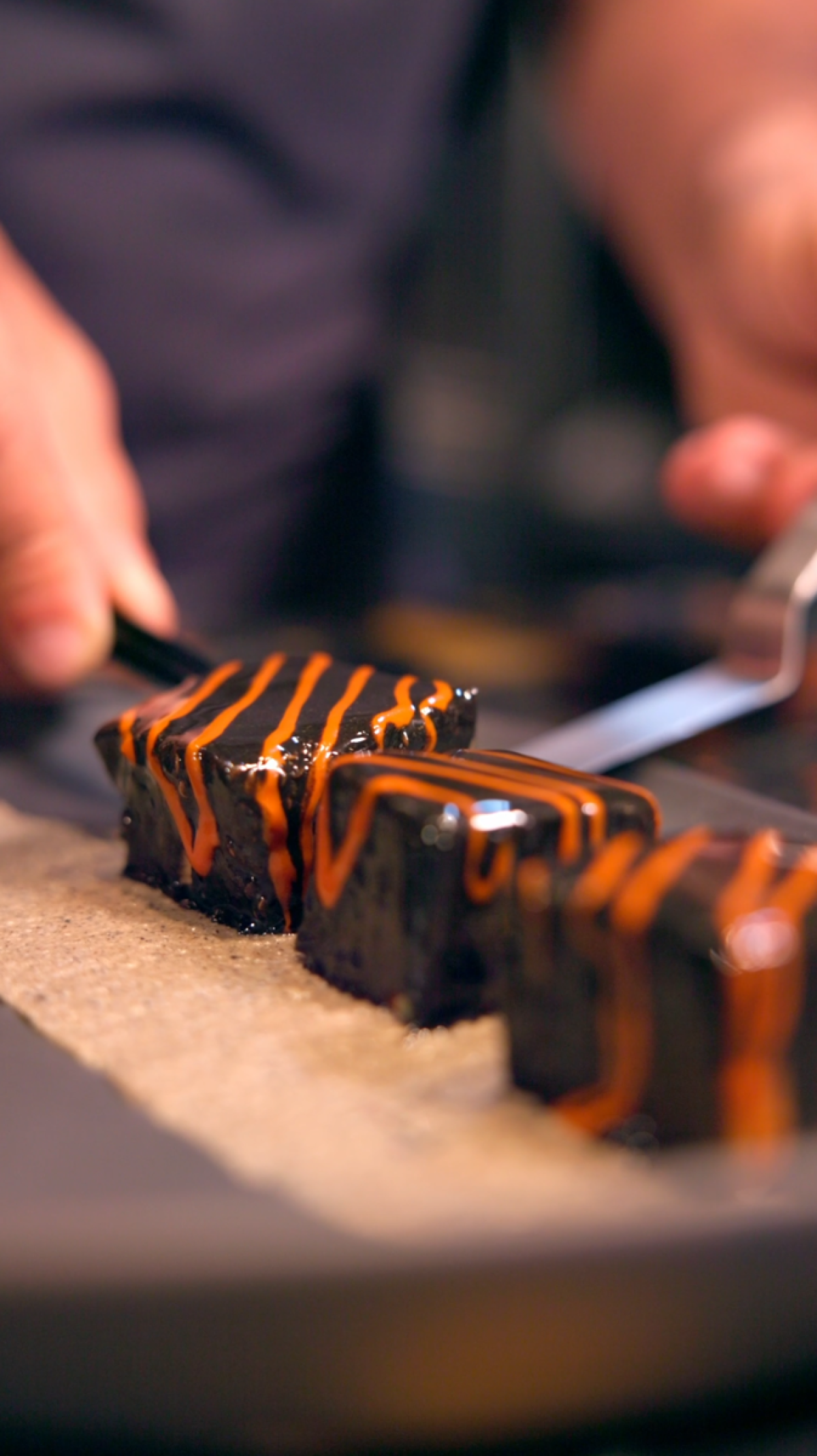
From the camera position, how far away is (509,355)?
4.69 m

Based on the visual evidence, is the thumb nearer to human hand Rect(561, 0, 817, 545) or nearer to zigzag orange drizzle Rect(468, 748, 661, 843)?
human hand Rect(561, 0, 817, 545)

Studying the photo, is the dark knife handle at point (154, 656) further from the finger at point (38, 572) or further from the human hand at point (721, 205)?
the human hand at point (721, 205)

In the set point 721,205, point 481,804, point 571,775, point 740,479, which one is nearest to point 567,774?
point 571,775

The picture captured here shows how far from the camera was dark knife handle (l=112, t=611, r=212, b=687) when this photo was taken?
135 centimetres

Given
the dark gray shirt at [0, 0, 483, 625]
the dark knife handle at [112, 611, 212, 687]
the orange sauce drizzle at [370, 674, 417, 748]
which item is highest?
the dark gray shirt at [0, 0, 483, 625]

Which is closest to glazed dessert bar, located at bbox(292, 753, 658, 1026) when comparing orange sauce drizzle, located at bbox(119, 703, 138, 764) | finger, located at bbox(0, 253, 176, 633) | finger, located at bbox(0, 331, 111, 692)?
orange sauce drizzle, located at bbox(119, 703, 138, 764)

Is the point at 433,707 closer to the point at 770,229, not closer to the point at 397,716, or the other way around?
the point at 397,716

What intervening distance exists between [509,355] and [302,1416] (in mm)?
4446

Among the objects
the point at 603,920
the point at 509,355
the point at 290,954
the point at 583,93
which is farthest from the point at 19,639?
the point at 509,355

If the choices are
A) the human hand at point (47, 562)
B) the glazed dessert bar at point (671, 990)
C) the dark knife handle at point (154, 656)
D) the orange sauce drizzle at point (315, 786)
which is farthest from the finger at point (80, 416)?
the glazed dessert bar at point (671, 990)

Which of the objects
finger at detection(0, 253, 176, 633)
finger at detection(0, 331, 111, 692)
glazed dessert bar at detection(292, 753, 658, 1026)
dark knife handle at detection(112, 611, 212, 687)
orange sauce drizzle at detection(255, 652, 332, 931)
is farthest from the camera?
finger at detection(0, 253, 176, 633)

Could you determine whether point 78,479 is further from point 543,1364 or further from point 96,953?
point 543,1364

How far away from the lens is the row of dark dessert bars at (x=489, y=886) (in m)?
0.66

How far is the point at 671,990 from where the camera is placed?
0.67 m
